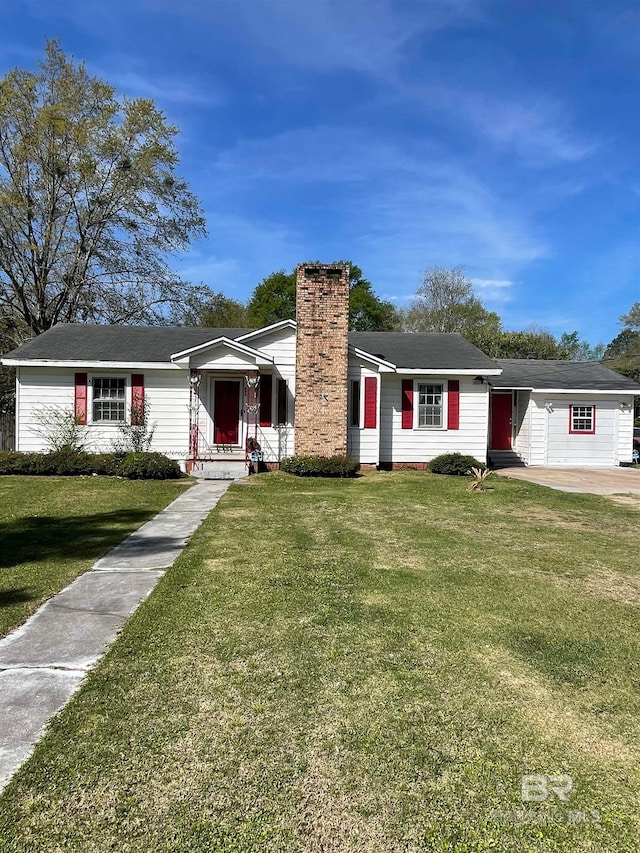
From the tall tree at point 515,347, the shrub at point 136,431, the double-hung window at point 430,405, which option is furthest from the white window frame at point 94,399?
the tall tree at point 515,347

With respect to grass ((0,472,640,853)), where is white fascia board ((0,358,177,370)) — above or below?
above

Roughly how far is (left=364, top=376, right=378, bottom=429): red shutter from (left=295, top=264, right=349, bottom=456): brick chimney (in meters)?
0.94

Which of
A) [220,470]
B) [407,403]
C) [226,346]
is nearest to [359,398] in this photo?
[407,403]

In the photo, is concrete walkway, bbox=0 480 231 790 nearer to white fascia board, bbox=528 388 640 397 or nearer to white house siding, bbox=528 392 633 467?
white fascia board, bbox=528 388 640 397

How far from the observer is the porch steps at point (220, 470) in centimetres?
1350

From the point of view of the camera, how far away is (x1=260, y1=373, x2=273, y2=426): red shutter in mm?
14867

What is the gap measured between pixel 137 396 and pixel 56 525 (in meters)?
7.51

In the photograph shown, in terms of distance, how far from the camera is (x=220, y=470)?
548 inches

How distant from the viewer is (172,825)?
2090 mm

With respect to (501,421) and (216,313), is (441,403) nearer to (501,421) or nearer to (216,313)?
(501,421)

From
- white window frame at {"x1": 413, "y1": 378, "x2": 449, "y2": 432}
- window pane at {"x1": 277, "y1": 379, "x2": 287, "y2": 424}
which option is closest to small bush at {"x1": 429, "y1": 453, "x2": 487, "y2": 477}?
white window frame at {"x1": 413, "y1": 378, "x2": 449, "y2": 432}

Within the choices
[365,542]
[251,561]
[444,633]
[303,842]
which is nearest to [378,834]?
[303,842]

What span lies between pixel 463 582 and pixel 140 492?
7880 mm

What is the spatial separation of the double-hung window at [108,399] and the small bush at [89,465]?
1.39 m
